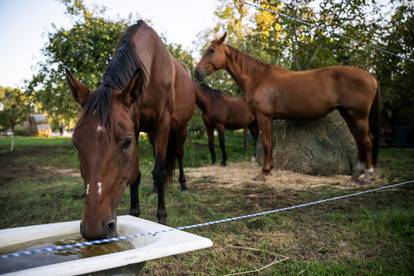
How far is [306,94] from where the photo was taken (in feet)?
17.9

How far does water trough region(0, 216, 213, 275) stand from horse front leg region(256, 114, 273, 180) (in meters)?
3.86

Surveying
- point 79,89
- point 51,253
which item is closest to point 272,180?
point 79,89

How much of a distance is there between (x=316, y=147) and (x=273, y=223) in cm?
333

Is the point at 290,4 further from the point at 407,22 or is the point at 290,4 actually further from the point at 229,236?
the point at 229,236

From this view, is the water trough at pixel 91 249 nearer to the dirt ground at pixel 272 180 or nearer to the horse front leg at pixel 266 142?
the dirt ground at pixel 272 180

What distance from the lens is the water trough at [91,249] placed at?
118cm

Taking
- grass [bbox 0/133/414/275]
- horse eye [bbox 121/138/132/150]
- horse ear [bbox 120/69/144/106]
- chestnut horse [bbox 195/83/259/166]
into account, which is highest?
chestnut horse [bbox 195/83/259/166]

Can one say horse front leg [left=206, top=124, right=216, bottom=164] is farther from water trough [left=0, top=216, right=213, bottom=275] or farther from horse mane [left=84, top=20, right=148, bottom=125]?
water trough [left=0, top=216, right=213, bottom=275]

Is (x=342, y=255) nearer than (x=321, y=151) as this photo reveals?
Yes

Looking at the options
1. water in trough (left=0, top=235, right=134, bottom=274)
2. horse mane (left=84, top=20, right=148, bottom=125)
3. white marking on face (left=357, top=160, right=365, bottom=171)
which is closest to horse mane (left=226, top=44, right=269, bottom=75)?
white marking on face (left=357, top=160, right=365, bottom=171)

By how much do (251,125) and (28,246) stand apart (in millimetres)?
8476

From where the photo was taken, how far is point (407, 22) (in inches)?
358

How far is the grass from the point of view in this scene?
2182mm

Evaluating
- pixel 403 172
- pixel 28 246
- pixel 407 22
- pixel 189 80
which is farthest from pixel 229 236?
pixel 407 22
